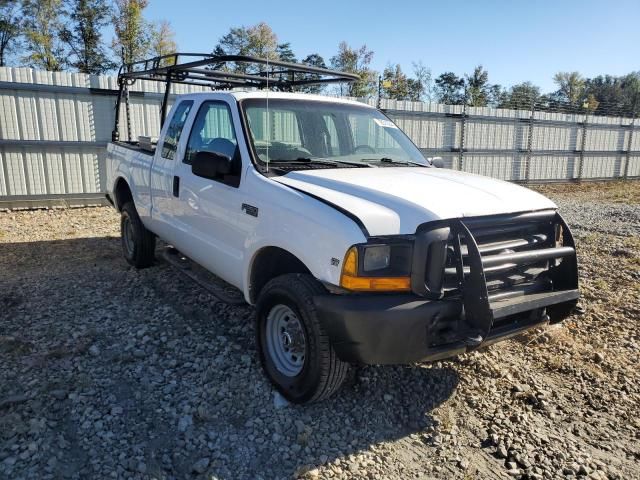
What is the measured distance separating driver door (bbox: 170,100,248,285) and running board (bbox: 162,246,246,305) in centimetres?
15

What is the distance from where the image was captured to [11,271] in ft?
20.3

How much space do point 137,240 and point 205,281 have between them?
1.89 m

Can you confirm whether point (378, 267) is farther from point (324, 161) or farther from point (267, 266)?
point (324, 161)

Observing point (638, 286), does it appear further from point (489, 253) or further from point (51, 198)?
point (51, 198)

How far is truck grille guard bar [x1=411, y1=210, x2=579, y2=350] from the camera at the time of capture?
9.10ft

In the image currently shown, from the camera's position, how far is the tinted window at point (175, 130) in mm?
4809

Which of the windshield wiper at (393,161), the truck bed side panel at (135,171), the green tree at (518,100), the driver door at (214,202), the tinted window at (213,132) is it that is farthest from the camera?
the green tree at (518,100)

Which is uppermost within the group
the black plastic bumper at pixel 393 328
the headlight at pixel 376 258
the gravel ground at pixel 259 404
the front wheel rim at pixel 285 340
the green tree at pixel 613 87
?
the green tree at pixel 613 87

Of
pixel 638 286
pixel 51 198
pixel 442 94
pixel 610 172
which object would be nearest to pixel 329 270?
pixel 638 286

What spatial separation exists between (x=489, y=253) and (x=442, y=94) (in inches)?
844

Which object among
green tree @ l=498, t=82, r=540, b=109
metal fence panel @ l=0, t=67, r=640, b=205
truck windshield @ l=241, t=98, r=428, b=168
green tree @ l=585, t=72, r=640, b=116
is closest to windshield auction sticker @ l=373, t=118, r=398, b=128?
truck windshield @ l=241, t=98, r=428, b=168

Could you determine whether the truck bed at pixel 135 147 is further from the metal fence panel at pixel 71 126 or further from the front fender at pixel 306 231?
the metal fence panel at pixel 71 126

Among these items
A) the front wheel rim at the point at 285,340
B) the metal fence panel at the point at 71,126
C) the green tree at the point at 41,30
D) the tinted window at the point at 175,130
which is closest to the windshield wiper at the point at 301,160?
A: the front wheel rim at the point at 285,340

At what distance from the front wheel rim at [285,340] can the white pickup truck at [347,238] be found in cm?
1
